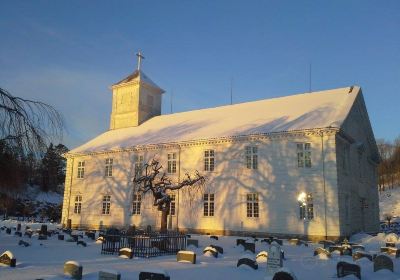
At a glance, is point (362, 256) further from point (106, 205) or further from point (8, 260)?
point (106, 205)

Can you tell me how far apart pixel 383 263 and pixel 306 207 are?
1180 cm

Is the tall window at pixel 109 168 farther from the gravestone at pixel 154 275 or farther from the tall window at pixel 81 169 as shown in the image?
the gravestone at pixel 154 275

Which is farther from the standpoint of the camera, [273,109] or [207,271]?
[273,109]

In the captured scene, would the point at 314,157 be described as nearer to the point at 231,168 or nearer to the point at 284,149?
the point at 284,149

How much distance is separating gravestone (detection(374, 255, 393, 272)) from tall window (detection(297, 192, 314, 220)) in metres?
11.4

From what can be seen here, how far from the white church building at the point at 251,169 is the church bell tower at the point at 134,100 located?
203 cm

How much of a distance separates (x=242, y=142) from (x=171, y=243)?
12.3 meters

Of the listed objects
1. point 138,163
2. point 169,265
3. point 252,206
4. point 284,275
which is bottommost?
point 169,265

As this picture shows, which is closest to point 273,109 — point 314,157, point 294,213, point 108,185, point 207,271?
point 314,157

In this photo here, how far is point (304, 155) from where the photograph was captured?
2598cm

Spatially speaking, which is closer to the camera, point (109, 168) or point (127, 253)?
point (127, 253)

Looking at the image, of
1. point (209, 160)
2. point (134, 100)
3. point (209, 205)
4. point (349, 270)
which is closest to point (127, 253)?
point (349, 270)

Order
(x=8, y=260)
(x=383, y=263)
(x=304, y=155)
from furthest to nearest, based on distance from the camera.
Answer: (x=304, y=155), (x=383, y=263), (x=8, y=260)

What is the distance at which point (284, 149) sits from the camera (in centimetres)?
2670
